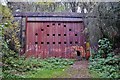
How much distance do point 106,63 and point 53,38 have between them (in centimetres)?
242

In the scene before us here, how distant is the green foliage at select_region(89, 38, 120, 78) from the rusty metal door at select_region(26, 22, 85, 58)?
93 cm

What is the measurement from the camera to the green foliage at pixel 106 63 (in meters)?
5.03

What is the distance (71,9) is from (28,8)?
2.07 m

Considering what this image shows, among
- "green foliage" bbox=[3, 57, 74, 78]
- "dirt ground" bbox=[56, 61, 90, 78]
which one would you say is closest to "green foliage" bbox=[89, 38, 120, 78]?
"dirt ground" bbox=[56, 61, 90, 78]

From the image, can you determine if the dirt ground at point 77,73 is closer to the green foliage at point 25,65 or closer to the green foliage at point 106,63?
the green foliage at point 106,63

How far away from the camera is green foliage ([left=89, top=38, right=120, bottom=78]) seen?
5025 millimetres

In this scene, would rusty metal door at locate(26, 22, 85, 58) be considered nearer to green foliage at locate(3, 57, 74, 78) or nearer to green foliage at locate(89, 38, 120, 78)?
green foliage at locate(3, 57, 74, 78)

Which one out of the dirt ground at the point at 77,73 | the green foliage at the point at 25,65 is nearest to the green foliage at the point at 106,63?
the dirt ground at the point at 77,73

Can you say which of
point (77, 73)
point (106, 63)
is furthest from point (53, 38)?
point (77, 73)

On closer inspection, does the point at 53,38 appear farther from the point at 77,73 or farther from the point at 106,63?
the point at 77,73

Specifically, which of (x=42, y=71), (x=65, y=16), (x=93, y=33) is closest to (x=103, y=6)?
(x=93, y=33)

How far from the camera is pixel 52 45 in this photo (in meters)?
7.70

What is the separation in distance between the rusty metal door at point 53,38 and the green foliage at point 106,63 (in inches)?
36.5

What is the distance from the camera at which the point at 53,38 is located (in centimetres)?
774
